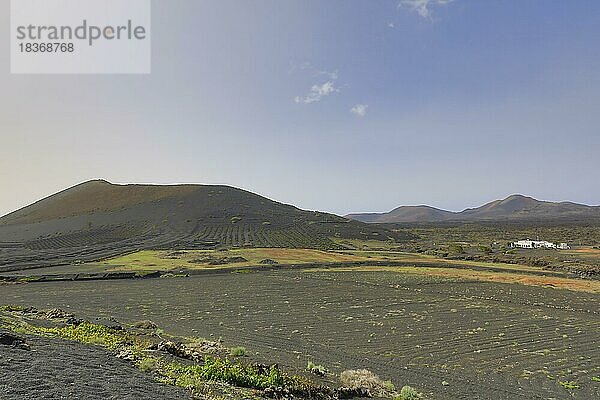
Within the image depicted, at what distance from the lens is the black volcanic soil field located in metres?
15.6

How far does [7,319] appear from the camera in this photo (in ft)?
53.6

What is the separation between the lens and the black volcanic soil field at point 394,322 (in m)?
15.6

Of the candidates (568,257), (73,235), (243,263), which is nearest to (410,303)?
(243,263)

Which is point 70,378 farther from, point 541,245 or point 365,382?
point 541,245

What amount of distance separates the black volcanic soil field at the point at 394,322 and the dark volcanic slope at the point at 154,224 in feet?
104

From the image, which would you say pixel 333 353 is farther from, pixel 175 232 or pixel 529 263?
pixel 175 232

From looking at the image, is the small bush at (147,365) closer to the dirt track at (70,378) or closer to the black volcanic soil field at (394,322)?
the dirt track at (70,378)

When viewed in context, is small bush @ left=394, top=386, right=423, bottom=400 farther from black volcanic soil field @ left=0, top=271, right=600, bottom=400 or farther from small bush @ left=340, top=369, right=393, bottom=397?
black volcanic soil field @ left=0, top=271, right=600, bottom=400

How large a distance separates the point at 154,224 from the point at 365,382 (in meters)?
89.8

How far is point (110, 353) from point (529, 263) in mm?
53902

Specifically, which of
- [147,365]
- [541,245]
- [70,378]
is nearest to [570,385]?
[147,365]

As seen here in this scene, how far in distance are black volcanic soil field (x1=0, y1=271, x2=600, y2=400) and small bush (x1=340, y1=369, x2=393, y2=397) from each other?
1.16m

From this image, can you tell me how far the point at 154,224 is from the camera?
318ft

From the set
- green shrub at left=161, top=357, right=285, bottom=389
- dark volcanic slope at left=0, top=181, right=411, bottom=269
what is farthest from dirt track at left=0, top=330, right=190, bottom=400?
dark volcanic slope at left=0, top=181, right=411, bottom=269
